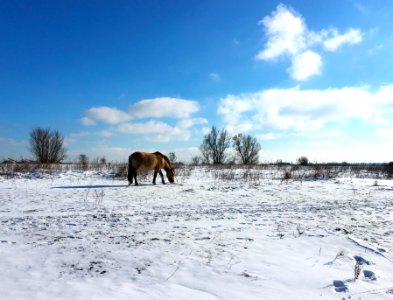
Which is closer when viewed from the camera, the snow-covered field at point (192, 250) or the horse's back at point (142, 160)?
the snow-covered field at point (192, 250)

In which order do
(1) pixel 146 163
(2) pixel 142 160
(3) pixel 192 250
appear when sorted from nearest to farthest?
(3) pixel 192 250, (2) pixel 142 160, (1) pixel 146 163

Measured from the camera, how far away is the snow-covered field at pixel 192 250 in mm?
3520

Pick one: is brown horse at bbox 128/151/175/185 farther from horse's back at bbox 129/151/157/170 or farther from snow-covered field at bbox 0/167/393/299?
snow-covered field at bbox 0/167/393/299

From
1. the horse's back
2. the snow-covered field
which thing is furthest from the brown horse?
the snow-covered field

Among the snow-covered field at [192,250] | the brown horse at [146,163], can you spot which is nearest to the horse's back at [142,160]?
the brown horse at [146,163]

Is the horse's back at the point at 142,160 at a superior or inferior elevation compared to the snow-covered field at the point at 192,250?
superior

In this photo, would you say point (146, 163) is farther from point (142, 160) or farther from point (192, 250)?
point (192, 250)

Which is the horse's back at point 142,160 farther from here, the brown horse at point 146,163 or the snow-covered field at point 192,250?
the snow-covered field at point 192,250

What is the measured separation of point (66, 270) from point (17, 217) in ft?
11.9

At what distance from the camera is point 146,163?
14930mm

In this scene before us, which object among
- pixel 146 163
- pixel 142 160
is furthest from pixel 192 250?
pixel 146 163

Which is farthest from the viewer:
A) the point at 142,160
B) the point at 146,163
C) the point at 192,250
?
the point at 146,163

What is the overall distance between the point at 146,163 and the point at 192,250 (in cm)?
1042

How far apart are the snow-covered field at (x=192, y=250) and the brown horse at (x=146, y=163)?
5380mm
